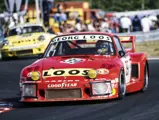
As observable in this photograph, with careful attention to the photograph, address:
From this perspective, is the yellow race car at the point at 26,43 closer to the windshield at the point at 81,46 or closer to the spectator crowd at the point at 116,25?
the windshield at the point at 81,46

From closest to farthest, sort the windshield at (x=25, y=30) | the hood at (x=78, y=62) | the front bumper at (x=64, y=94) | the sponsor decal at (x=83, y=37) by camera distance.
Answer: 1. the front bumper at (x=64, y=94)
2. the hood at (x=78, y=62)
3. the sponsor decal at (x=83, y=37)
4. the windshield at (x=25, y=30)

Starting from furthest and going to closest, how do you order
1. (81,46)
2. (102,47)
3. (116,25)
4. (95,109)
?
(116,25), (81,46), (102,47), (95,109)

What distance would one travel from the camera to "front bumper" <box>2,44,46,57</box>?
21.9 m

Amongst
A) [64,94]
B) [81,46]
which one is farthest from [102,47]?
[64,94]

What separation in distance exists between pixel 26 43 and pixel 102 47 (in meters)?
11.1

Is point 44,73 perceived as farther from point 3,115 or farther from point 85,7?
point 85,7

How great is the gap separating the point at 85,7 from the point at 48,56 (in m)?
44.2

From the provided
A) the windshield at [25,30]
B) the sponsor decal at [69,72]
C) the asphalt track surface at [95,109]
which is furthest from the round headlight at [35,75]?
the windshield at [25,30]

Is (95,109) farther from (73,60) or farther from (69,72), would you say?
(73,60)

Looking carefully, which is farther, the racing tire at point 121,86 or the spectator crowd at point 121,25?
the spectator crowd at point 121,25

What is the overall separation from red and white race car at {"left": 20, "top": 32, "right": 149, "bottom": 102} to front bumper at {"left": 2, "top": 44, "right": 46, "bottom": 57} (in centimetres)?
1052

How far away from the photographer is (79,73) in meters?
9.80

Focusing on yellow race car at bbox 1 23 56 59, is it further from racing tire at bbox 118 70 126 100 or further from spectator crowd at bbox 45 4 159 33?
racing tire at bbox 118 70 126 100

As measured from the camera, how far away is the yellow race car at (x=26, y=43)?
21.9m
